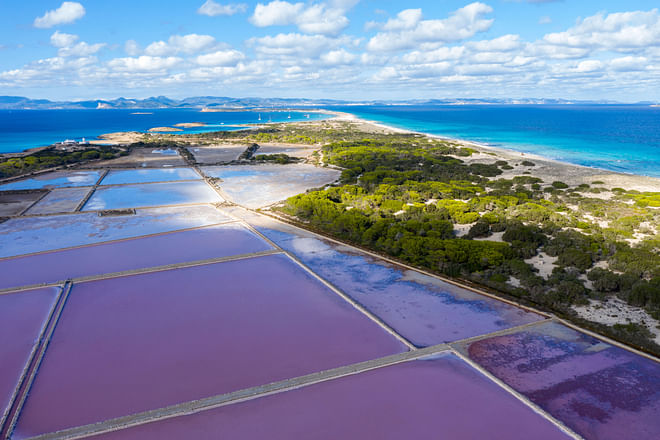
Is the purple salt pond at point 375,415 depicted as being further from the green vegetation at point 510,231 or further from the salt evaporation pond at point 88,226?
the salt evaporation pond at point 88,226

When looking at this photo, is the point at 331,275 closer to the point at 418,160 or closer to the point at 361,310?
the point at 361,310

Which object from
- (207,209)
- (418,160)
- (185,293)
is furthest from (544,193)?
(185,293)

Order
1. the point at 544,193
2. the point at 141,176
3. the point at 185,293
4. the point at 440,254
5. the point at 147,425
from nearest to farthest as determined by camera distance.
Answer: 1. the point at 147,425
2. the point at 185,293
3. the point at 440,254
4. the point at 544,193
5. the point at 141,176

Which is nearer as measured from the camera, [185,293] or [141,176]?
[185,293]

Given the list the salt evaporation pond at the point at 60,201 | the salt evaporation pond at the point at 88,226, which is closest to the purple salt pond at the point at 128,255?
the salt evaporation pond at the point at 88,226

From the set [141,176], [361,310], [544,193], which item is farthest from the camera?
[141,176]

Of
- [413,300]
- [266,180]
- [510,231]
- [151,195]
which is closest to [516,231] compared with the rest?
[510,231]
